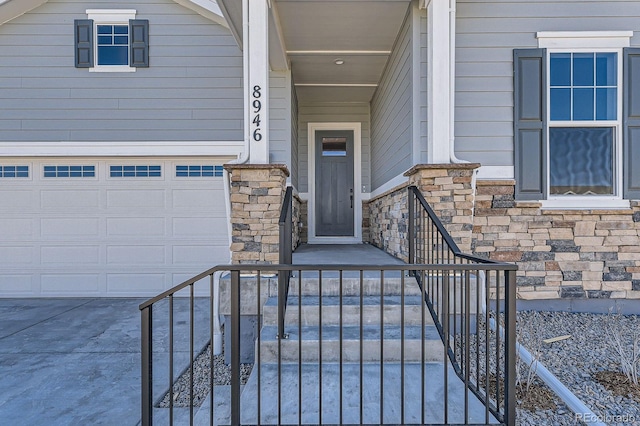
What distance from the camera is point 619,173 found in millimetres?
3873

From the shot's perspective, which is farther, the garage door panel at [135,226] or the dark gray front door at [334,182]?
the dark gray front door at [334,182]

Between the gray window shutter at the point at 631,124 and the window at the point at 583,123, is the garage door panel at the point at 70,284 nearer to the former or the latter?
the window at the point at 583,123

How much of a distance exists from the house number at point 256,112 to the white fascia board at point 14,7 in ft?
14.9

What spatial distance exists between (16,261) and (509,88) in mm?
7204

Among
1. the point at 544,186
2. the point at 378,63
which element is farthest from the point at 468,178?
the point at 378,63

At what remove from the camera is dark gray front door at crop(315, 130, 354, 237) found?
6656 millimetres

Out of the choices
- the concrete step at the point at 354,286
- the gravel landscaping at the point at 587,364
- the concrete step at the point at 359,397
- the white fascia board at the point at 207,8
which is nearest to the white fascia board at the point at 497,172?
the gravel landscaping at the point at 587,364

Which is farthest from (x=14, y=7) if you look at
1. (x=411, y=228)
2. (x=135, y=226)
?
(x=411, y=228)

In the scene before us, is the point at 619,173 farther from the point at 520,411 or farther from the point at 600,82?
the point at 520,411

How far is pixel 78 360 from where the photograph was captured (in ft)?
10.3

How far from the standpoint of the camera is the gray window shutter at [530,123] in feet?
12.6

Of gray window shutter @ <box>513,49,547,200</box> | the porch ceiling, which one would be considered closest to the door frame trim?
the porch ceiling

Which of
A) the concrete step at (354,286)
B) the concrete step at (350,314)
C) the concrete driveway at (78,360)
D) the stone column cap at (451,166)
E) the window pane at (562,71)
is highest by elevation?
the window pane at (562,71)

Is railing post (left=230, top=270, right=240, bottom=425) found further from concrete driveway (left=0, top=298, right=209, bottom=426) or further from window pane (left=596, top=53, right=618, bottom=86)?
window pane (left=596, top=53, right=618, bottom=86)
